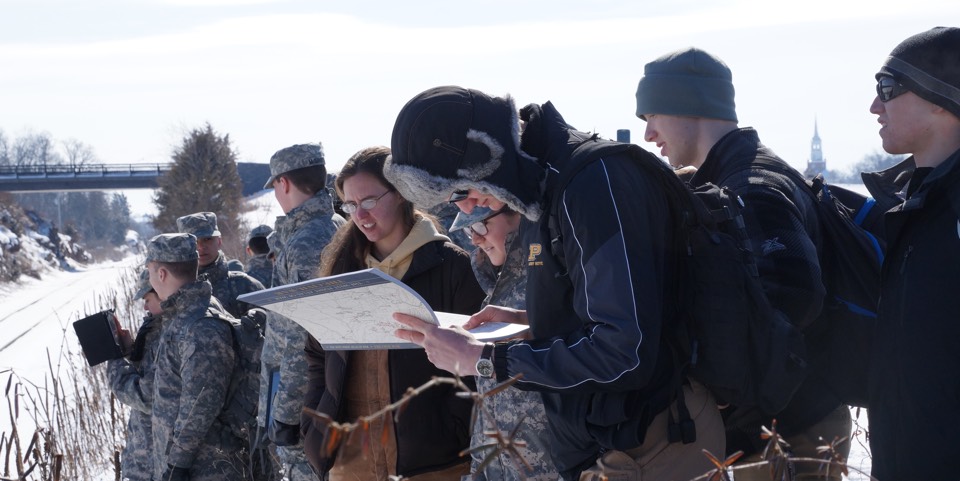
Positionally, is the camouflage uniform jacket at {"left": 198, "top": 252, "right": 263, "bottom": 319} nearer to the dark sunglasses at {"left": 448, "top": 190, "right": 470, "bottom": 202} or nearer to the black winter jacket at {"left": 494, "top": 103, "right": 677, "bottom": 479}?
the dark sunglasses at {"left": 448, "top": 190, "right": 470, "bottom": 202}

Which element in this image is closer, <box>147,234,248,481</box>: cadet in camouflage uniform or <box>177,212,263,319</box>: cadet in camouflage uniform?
<box>147,234,248,481</box>: cadet in camouflage uniform

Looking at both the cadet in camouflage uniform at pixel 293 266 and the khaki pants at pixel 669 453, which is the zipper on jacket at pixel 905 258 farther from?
the cadet in camouflage uniform at pixel 293 266

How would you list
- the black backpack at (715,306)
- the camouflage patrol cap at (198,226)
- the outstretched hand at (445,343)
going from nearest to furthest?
the black backpack at (715,306)
the outstretched hand at (445,343)
the camouflage patrol cap at (198,226)

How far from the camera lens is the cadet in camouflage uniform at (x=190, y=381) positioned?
488cm

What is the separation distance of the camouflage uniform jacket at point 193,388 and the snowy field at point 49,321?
603mm

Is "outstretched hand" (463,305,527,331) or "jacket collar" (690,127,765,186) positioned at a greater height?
"jacket collar" (690,127,765,186)

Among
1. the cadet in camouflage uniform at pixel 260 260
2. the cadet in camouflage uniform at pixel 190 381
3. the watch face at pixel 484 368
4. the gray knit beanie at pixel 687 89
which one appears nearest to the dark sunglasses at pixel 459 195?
the watch face at pixel 484 368

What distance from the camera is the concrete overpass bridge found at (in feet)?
217

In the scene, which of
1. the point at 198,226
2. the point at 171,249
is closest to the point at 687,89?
the point at 171,249

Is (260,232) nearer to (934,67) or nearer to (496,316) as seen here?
(496,316)

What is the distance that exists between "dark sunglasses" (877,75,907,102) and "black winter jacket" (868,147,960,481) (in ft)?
0.82

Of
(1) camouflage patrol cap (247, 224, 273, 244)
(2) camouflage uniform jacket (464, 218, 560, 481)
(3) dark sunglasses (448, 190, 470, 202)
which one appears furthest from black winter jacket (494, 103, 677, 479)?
(1) camouflage patrol cap (247, 224, 273, 244)

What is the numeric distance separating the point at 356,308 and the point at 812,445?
145 centimetres

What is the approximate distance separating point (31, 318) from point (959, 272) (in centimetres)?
2318
